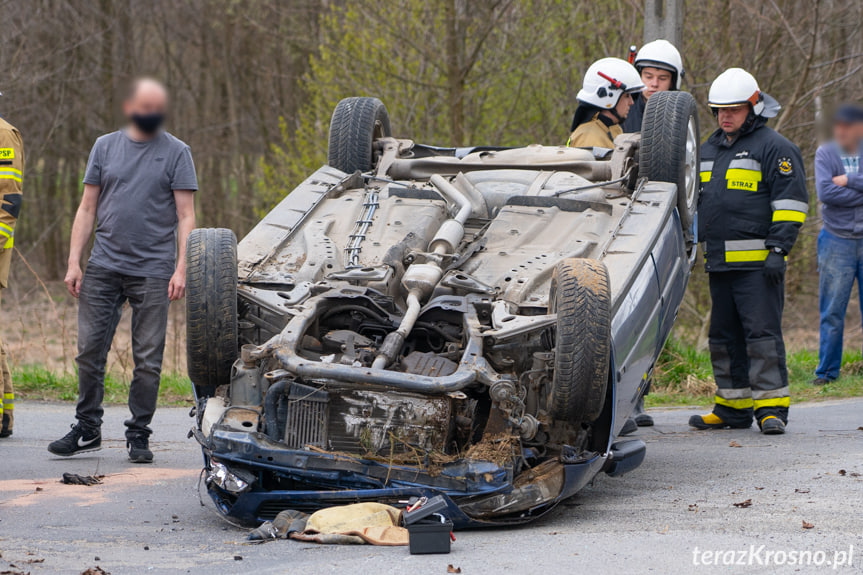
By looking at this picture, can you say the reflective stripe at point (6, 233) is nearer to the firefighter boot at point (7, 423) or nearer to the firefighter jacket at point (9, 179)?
the firefighter jacket at point (9, 179)

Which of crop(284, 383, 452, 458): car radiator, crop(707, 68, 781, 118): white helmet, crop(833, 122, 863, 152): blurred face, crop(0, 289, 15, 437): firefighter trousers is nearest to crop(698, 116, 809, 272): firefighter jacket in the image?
crop(707, 68, 781, 118): white helmet

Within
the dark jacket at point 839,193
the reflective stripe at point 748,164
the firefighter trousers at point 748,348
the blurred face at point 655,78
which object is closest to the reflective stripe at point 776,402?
the firefighter trousers at point 748,348

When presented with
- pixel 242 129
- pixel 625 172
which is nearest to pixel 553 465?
pixel 625 172

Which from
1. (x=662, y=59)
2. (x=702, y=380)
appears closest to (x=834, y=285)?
(x=702, y=380)

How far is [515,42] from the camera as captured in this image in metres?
12.6

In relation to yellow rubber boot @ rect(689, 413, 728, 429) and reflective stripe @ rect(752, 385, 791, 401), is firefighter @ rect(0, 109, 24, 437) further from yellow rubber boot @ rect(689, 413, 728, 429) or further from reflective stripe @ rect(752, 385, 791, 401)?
reflective stripe @ rect(752, 385, 791, 401)

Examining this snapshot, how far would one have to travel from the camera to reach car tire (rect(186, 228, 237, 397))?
4973 millimetres

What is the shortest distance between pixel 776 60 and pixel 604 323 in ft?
27.3

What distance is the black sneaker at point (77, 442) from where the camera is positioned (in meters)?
6.29

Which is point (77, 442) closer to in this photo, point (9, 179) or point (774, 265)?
point (9, 179)

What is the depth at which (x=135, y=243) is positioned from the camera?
6.17 meters

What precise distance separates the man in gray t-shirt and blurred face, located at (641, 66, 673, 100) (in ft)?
12.4

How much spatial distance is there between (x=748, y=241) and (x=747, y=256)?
0.10 metres

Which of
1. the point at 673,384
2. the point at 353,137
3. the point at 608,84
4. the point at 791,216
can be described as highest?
the point at 608,84
